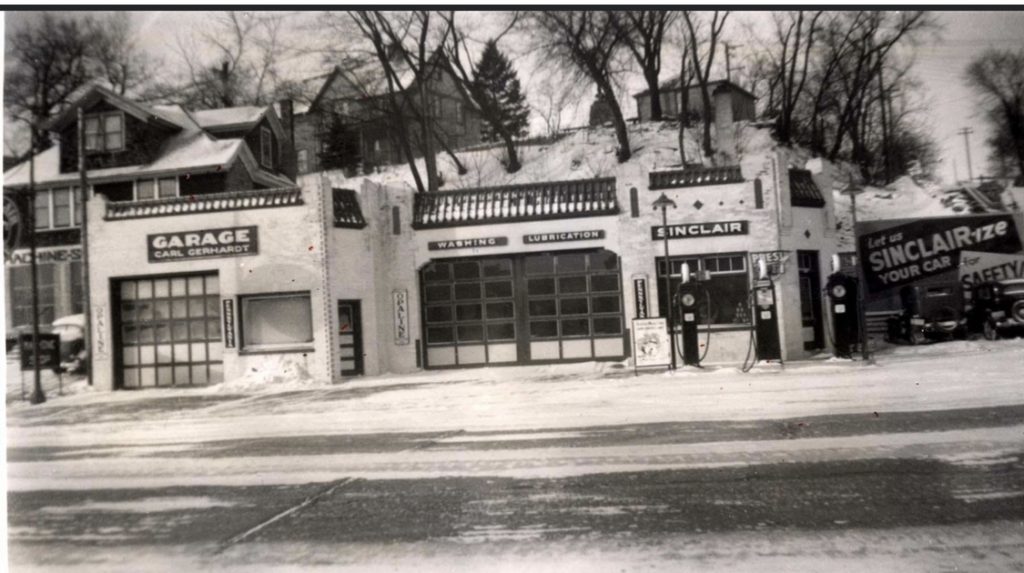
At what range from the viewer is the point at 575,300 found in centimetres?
537

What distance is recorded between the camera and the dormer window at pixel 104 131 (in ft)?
16.0

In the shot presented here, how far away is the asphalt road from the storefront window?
1.05 metres

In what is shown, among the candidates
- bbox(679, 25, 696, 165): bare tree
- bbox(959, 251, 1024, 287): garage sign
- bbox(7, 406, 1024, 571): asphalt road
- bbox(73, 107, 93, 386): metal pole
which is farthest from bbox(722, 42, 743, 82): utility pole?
bbox(73, 107, 93, 386): metal pole

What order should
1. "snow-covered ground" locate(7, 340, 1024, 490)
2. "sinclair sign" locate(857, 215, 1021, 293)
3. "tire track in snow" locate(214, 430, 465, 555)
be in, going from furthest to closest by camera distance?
1. "sinclair sign" locate(857, 215, 1021, 293)
2. "snow-covered ground" locate(7, 340, 1024, 490)
3. "tire track in snow" locate(214, 430, 465, 555)

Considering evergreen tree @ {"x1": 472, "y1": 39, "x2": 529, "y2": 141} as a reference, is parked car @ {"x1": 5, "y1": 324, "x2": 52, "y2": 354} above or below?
below

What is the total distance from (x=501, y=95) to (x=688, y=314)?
225 centimetres

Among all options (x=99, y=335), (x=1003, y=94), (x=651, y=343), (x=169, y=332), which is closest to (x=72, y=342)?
(x=99, y=335)

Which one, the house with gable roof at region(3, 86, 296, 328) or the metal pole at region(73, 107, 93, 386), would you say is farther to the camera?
the metal pole at region(73, 107, 93, 386)

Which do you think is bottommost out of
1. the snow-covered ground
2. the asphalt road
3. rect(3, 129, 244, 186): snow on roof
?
the asphalt road

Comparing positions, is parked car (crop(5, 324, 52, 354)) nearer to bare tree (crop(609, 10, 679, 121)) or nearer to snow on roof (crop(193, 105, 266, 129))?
snow on roof (crop(193, 105, 266, 129))

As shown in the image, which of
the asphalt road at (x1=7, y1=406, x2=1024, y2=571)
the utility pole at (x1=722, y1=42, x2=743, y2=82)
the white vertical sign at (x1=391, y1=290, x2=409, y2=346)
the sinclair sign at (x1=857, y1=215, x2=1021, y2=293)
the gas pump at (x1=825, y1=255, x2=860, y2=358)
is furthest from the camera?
the white vertical sign at (x1=391, y1=290, x2=409, y2=346)

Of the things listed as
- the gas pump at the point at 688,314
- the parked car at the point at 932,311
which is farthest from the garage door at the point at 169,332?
the parked car at the point at 932,311

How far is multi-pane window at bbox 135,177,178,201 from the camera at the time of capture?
5.10 metres

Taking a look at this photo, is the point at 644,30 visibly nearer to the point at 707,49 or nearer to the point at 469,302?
the point at 707,49
